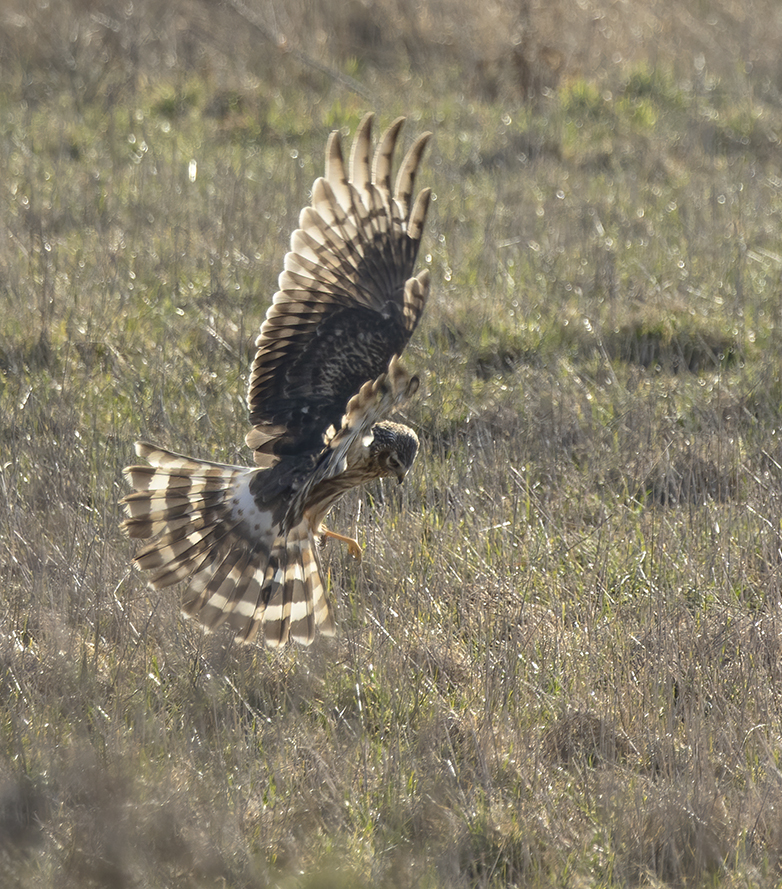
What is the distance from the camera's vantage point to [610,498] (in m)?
5.08

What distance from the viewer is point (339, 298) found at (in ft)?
15.4

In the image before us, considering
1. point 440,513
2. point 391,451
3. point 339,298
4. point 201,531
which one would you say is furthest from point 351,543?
point 339,298

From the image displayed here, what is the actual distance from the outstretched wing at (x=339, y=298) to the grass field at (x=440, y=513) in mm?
499

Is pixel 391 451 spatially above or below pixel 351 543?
above

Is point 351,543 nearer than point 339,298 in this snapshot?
Yes

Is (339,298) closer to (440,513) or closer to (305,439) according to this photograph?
(305,439)

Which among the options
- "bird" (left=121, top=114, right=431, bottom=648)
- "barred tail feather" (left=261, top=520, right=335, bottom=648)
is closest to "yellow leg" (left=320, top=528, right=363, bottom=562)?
"bird" (left=121, top=114, right=431, bottom=648)

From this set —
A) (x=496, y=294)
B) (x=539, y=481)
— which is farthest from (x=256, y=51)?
(x=539, y=481)

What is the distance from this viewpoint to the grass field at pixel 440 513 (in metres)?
3.14

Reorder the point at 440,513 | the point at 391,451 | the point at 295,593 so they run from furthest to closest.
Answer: the point at 440,513
the point at 391,451
the point at 295,593

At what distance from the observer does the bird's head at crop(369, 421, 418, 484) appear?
434 cm

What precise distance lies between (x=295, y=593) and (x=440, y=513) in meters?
0.96

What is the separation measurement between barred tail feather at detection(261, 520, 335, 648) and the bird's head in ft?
1.23

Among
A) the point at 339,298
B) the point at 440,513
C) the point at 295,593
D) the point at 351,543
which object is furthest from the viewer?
the point at 440,513
